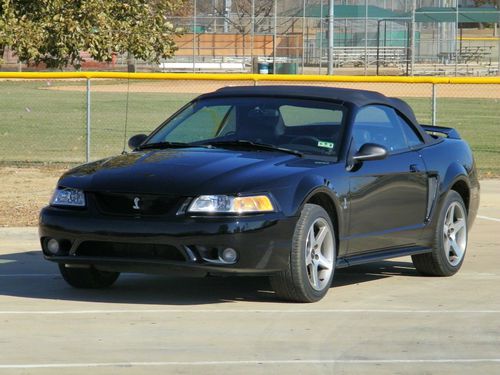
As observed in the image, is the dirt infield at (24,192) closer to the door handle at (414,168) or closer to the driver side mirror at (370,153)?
the door handle at (414,168)

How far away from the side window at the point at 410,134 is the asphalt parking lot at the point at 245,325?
1.11 m

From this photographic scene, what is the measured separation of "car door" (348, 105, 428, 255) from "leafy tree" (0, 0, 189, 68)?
5.46 meters

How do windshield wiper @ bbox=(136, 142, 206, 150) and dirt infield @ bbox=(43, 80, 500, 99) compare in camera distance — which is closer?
windshield wiper @ bbox=(136, 142, 206, 150)

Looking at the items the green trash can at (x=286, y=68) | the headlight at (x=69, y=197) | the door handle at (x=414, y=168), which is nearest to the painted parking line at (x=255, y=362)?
the headlight at (x=69, y=197)

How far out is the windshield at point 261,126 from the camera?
912cm

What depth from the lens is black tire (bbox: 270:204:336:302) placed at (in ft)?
27.2

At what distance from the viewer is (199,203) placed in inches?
319

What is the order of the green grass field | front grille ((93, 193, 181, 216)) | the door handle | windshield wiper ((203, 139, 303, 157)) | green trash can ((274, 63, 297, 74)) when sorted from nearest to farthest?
front grille ((93, 193, 181, 216))
windshield wiper ((203, 139, 303, 157))
the door handle
the green grass field
green trash can ((274, 63, 297, 74))

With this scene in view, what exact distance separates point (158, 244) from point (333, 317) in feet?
4.06

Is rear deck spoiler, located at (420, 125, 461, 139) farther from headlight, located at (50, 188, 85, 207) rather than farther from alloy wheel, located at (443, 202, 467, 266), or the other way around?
headlight, located at (50, 188, 85, 207)

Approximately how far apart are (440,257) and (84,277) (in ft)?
9.54

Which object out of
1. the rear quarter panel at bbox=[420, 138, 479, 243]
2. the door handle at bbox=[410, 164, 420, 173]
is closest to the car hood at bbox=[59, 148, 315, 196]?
the door handle at bbox=[410, 164, 420, 173]

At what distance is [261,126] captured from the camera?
30.3 ft

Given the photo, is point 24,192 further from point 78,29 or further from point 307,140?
point 307,140
